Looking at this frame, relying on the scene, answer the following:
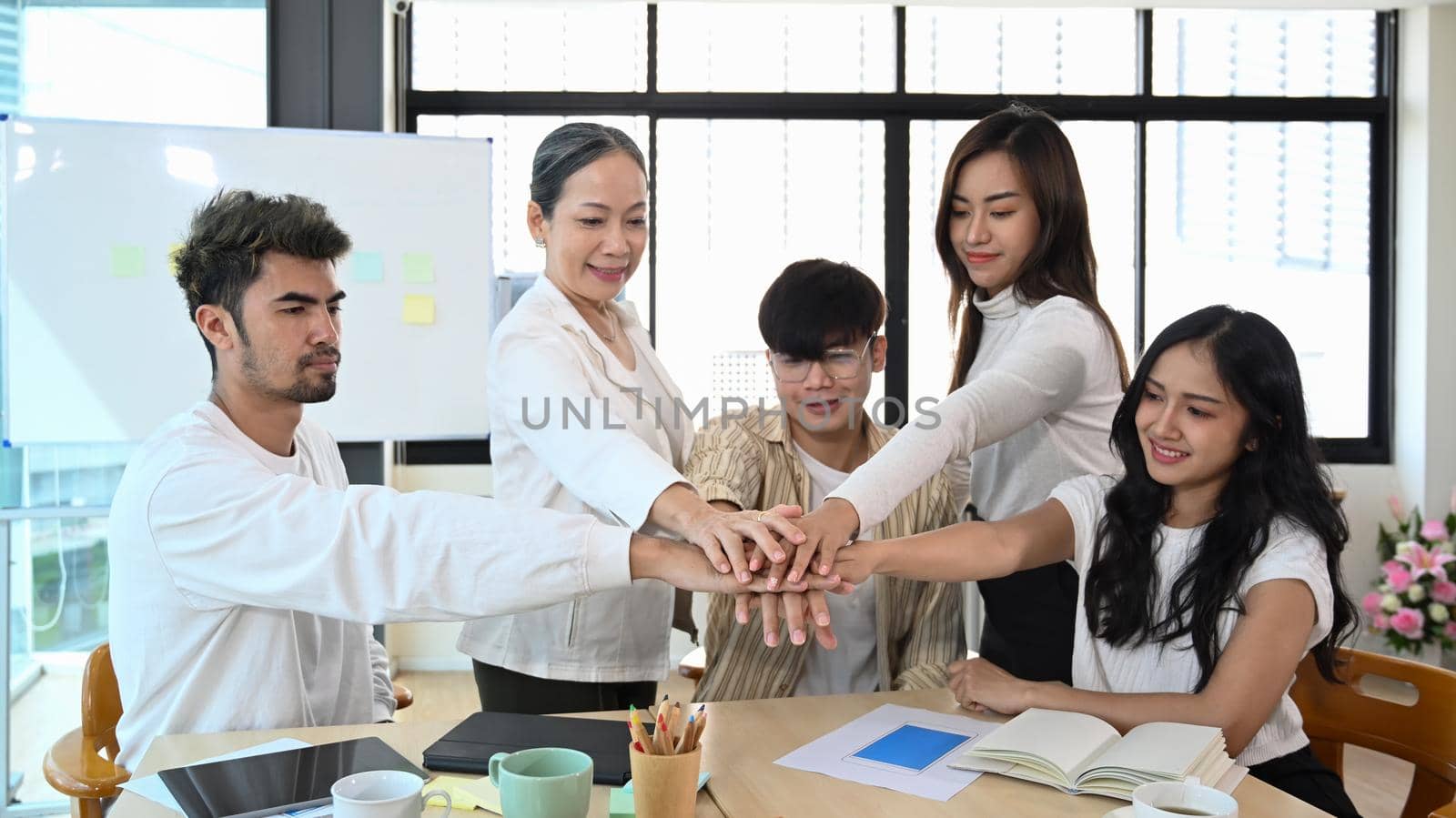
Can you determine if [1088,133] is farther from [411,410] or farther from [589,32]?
[411,410]

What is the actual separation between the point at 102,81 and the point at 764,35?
2.52 metres

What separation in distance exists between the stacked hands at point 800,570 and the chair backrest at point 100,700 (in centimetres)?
99

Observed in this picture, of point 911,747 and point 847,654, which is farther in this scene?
point 847,654

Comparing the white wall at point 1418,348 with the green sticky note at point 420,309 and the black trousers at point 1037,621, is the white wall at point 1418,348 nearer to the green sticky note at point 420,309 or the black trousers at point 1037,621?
the green sticky note at point 420,309

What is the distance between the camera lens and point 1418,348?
4.63 m

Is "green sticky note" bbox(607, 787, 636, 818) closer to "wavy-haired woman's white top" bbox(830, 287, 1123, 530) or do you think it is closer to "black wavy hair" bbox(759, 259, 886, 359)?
"wavy-haired woman's white top" bbox(830, 287, 1123, 530)

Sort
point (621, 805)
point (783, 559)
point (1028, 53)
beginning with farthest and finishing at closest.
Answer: point (1028, 53), point (783, 559), point (621, 805)

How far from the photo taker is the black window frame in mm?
4617

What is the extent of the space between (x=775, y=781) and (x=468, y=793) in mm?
344

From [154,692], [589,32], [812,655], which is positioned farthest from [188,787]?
[589,32]

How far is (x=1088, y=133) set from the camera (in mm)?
4777

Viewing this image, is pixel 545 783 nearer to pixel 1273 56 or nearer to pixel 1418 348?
pixel 1418 348

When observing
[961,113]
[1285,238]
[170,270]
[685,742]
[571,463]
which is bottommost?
[685,742]

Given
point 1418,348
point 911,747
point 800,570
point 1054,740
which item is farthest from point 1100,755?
point 1418,348
